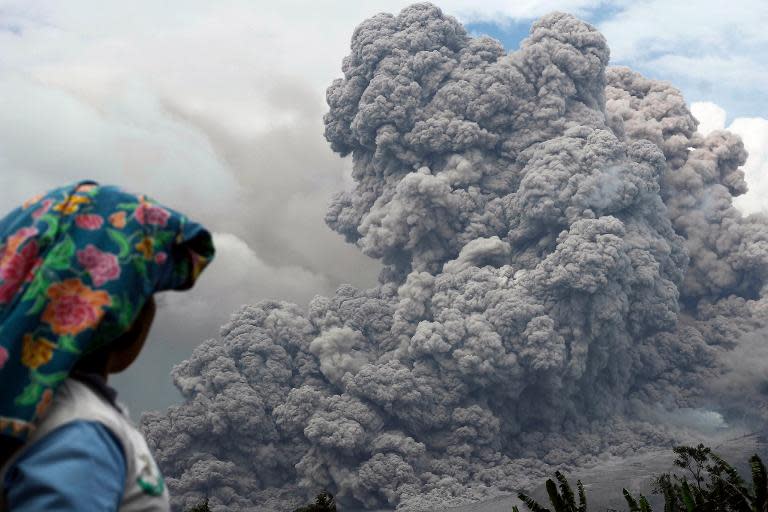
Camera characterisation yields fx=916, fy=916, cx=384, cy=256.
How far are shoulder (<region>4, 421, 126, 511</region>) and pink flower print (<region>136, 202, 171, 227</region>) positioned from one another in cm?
38

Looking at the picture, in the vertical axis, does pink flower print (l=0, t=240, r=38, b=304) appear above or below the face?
above

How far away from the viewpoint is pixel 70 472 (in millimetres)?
1445

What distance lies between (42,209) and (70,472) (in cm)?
50

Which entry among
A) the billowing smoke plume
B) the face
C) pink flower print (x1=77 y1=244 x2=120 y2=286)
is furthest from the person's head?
the billowing smoke plume

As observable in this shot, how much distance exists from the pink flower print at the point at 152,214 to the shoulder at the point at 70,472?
376 mm

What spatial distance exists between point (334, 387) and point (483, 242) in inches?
434

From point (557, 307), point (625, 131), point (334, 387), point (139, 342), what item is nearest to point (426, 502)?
point (334, 387)

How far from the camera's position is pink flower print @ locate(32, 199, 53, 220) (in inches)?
65.6

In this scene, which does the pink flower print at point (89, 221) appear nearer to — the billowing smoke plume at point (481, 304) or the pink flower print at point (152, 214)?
the pink flower print at point (152, 214)

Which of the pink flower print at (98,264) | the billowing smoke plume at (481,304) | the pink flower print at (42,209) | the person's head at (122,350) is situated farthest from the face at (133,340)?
the billowing smoke plume at (481,304)

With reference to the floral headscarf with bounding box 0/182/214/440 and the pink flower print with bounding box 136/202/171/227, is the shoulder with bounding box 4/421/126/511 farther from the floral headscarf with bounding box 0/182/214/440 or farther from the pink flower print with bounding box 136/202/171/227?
the pink flower print with bounding box 136/202/171/227

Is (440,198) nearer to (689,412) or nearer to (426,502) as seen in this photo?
(426,502)

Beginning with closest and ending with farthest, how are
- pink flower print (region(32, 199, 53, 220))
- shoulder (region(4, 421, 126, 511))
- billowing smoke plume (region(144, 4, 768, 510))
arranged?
shoulder (region(4, 421, 126, 511)), pink flower print (region(32, 199, 53, 220)), billowing smoke plume (region(144, 4, 768, 510))

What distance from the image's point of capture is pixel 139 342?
179 centimetres
